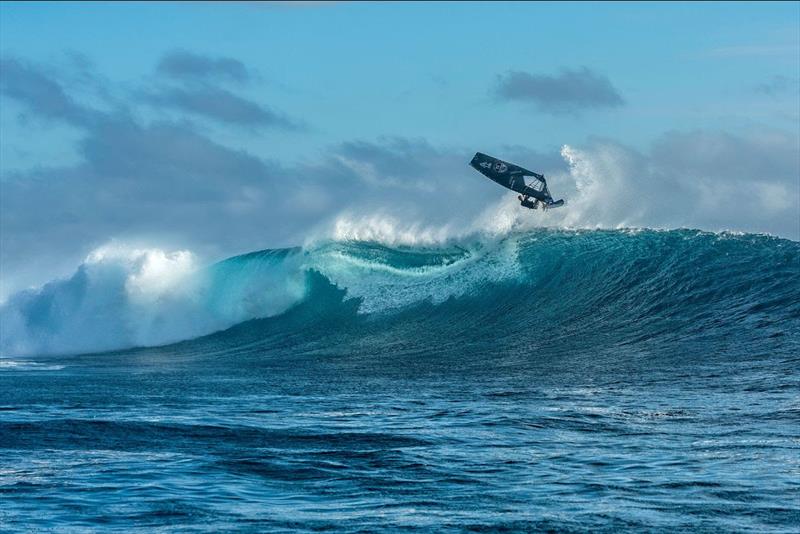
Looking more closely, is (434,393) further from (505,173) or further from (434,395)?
(505,173)

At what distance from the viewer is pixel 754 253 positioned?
3278 centimetres

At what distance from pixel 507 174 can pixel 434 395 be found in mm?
16952

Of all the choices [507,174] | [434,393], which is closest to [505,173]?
[507,174]

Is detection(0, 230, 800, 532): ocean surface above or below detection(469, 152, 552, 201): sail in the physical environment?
below

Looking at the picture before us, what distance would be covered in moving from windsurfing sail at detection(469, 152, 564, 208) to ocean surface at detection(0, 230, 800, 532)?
141 centimetres

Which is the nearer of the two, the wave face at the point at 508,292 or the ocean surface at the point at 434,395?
the ocean surface at the point at 434,395

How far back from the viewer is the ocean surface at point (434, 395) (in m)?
11.8

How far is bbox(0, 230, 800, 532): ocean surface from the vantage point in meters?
11.8

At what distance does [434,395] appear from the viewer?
20.2 m

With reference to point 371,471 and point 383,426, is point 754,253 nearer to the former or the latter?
point 383,426

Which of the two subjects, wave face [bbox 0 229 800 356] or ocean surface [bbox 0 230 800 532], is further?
wave face [bbox 0 229 800 356]

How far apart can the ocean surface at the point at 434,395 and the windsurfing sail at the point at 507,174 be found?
4.63 feet

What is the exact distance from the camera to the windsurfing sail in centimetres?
3609

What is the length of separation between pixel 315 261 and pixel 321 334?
7.19m
